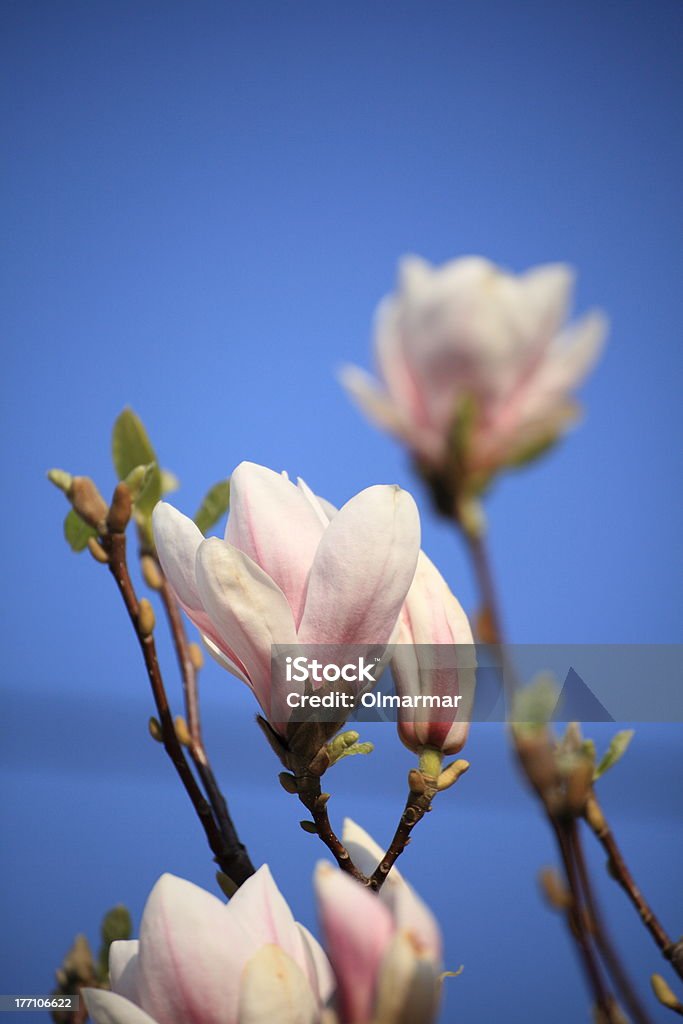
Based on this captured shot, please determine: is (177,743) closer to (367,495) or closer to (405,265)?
(367,495)

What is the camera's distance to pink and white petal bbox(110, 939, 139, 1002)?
0.86ft

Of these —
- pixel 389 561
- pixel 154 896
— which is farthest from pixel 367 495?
pixel 154 896

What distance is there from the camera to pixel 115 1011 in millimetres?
237

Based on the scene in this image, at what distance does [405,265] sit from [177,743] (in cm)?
25

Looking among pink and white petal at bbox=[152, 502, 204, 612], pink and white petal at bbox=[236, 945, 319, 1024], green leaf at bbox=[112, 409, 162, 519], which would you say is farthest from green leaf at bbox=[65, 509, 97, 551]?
pink and white petal at bbox=[236, 945, 319, 1024]

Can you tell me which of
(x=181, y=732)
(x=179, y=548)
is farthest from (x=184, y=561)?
(x=181, y=732)

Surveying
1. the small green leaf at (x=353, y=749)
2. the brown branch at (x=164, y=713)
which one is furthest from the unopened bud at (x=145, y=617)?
the small green leaf at (x=353, y=749)

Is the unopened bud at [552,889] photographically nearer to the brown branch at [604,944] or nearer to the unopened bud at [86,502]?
the brown branch at [604,944]

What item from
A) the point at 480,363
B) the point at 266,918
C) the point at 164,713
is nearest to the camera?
the point at 480,363

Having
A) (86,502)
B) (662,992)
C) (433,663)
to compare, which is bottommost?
(662,992)

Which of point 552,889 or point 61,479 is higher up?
point 61,479

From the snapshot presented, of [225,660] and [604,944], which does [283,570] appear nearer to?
[225,660]

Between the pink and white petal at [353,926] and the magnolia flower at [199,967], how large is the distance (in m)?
0.06

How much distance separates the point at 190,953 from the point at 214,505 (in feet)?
0.77
